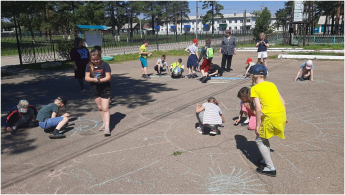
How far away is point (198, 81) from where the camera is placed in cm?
1007

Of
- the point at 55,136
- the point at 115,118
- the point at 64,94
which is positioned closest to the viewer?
the point at 55,136

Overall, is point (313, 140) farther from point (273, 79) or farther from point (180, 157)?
point (273, 79)

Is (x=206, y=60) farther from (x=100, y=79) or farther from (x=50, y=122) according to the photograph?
(x=50, y=122)

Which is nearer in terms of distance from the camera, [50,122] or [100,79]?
[100,79]

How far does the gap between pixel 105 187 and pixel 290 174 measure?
2.30 m

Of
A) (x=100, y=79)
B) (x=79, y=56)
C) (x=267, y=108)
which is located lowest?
(x=267, y=108)

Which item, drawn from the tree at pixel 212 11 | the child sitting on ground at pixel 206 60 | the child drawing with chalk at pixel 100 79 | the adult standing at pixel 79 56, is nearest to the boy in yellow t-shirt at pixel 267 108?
the child drawing with chalk at pixel 100 79

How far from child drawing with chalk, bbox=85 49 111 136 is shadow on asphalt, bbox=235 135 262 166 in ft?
7.46

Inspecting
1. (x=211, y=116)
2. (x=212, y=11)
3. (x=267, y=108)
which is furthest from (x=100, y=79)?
(x=212, y=11)

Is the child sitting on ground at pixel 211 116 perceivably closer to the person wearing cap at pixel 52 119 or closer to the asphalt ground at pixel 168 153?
the asphalt ground at pixel 168 153

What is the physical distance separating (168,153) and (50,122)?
229 centimetres

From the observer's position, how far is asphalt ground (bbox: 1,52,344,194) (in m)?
3.24

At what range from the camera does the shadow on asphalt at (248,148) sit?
3.95m

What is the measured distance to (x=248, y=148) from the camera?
168 inches
